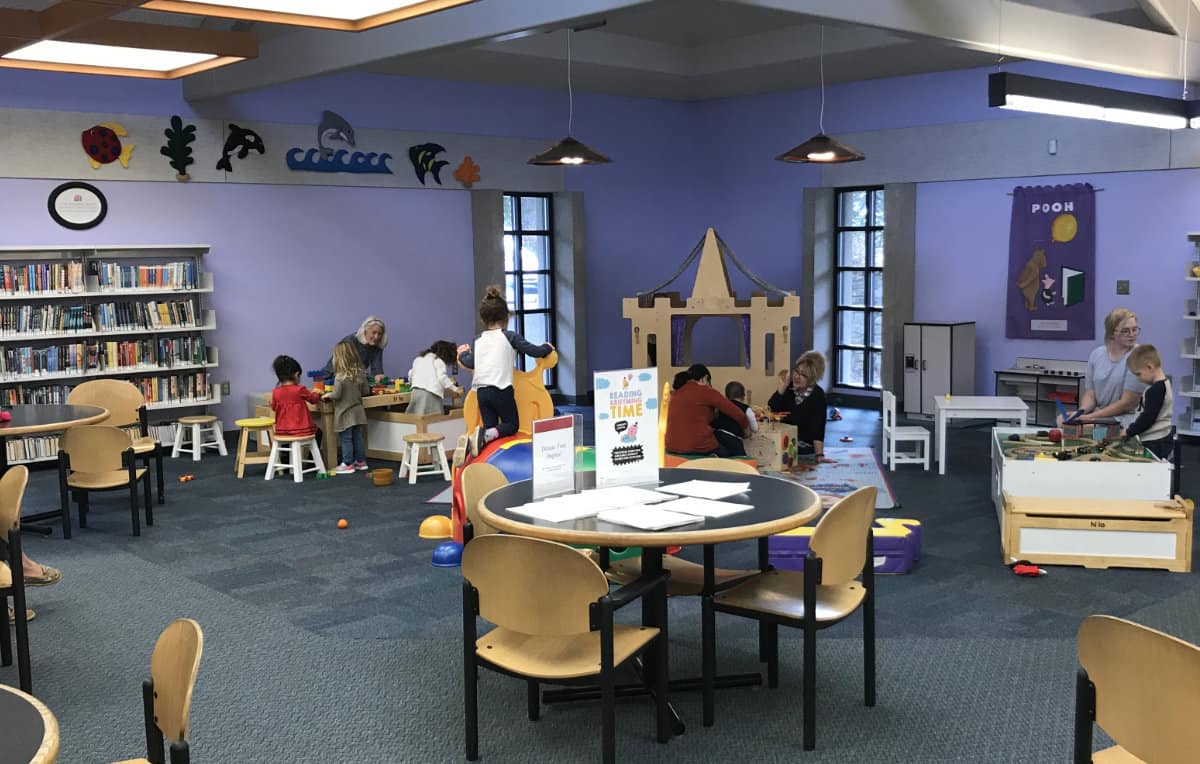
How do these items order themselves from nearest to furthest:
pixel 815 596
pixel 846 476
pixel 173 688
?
pixel 173 688 → pixel 815 596 → pixel 846 476

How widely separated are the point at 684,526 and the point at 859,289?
33.9 ft

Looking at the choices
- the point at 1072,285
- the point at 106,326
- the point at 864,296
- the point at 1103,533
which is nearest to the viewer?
the point at 1103,533

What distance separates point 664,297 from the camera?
37.9 ft

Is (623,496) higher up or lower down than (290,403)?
higher up

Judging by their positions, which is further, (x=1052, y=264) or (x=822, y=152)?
(x=1052, y=264)

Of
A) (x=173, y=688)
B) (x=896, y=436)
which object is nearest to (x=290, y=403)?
(x=896, y=436)

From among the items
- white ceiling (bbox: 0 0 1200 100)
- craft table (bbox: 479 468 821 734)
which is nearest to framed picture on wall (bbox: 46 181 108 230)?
white ceiling (bbox: 0 0 1200 100)

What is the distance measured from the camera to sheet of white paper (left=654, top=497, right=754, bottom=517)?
430 cm

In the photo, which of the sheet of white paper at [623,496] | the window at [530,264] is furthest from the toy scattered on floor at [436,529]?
the window at [530,264]

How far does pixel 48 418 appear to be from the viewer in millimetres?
7402

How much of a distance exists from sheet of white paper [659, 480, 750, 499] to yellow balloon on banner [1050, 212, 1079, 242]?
8179mm

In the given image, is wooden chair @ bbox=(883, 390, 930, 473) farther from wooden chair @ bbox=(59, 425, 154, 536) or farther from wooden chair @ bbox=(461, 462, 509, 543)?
wooden chair @ bbox=(59, 425, 154, 536)

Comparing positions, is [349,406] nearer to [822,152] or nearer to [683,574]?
[822,152]

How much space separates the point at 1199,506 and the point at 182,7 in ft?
24.5
